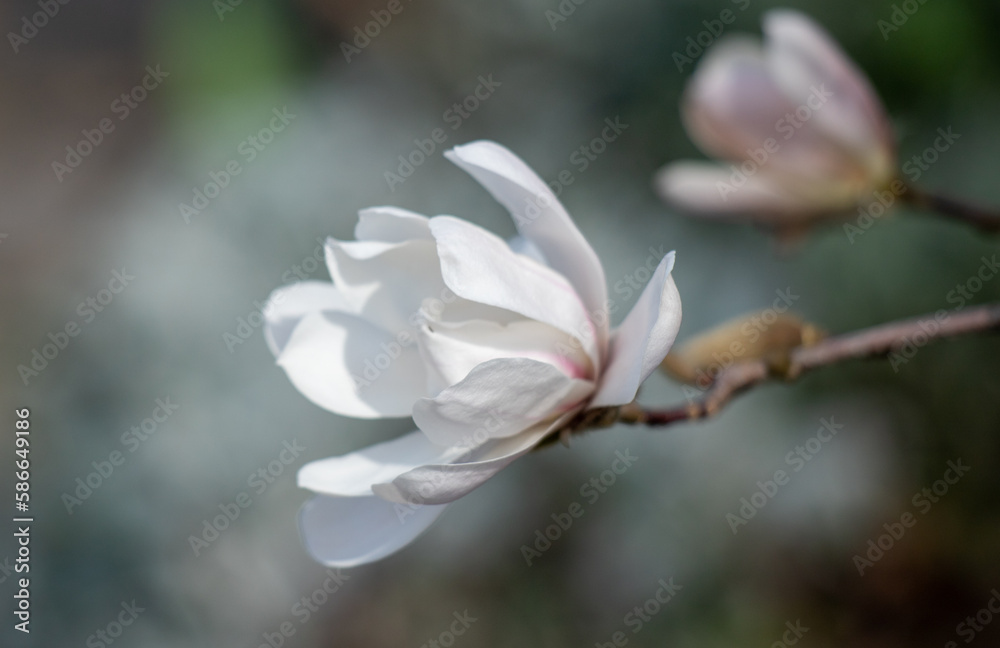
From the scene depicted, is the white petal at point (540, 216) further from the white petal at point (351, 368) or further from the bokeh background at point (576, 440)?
the bokeh background at point (576, 440)

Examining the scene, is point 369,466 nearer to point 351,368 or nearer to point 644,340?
point 351,368

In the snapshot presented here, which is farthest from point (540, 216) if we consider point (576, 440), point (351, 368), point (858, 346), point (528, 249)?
point (576, 440)

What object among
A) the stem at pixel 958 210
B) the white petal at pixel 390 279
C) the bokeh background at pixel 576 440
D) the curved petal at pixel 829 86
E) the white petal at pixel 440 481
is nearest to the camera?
the white petal at pixel 440 481

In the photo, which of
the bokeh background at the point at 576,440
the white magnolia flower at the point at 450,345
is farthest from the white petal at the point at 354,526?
the bokeh background at the point at 576,440

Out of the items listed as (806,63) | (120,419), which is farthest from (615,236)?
(120,419)

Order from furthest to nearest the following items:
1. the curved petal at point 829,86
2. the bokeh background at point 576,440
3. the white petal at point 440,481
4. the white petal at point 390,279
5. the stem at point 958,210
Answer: the bokeh background at point 576,440, the curved petal at point 829,86, the stem at point 958,210, the white petal at point 390,279, the white petal at point 440,481

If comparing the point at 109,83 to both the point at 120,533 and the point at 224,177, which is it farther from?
the point at 120,533
